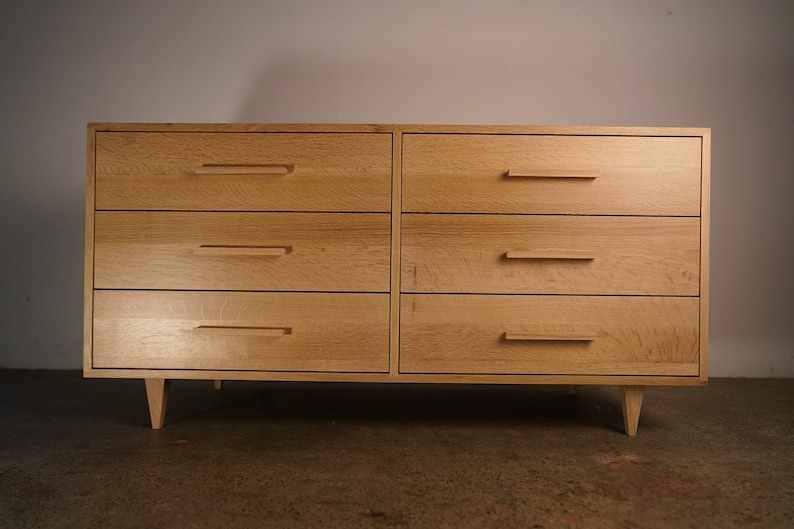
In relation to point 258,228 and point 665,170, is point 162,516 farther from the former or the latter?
point 665,170

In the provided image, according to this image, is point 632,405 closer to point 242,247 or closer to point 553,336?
point 553,336

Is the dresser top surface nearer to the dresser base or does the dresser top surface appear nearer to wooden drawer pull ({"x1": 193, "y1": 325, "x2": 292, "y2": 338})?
wooden drawer pull ({"x1": 193, "y1": 325, "x2": 292, "y2": 338})

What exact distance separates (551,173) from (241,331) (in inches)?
31.4

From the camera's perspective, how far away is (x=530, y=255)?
4.09 ft

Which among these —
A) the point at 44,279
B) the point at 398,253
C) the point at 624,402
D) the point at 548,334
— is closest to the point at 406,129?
the point at 398,253

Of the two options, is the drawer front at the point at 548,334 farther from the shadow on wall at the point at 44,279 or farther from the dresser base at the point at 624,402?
the shadow on wall at the point at 44,279

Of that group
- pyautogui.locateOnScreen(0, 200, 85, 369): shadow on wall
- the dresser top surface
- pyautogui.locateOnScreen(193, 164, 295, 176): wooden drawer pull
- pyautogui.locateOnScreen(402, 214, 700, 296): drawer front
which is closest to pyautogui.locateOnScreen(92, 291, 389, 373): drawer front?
pyautogui.locateOnScreen(402, 214, 700, 296): drawer front

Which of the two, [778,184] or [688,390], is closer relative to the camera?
[688,390]

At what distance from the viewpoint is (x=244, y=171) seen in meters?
1.26

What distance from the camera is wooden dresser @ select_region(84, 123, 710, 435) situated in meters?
1.25

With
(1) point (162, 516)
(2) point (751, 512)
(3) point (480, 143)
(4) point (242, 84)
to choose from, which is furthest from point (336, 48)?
(2) point (751, 512)

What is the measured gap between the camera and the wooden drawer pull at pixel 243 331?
126 centimetres

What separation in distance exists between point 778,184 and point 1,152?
2829 mm

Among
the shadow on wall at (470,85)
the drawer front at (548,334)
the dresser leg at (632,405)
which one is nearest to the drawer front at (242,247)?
the drawer front at (548,334)
